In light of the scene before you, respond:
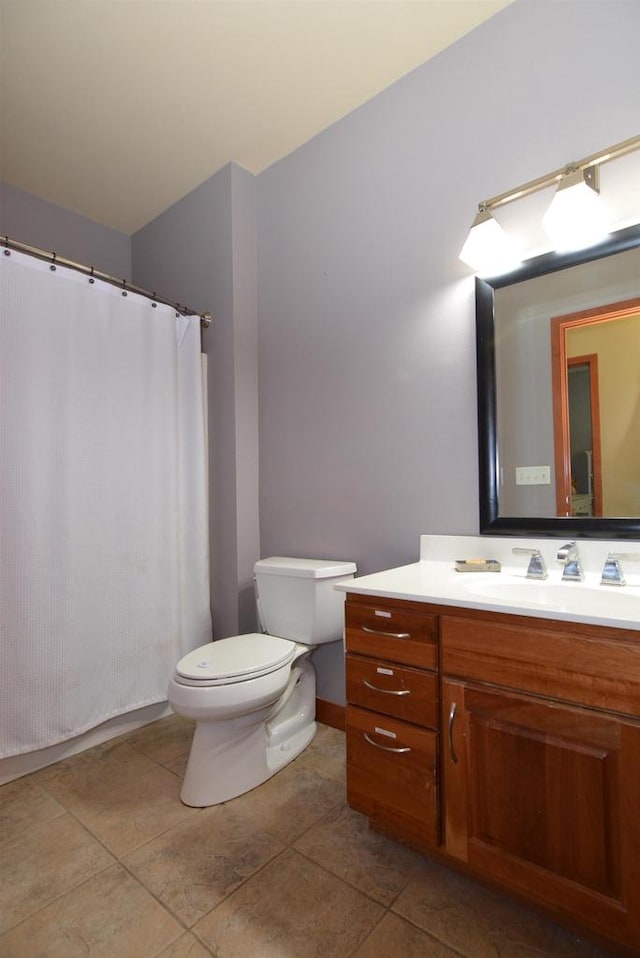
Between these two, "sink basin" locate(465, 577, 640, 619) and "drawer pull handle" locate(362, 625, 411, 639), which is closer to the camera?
"sink basin" locate(465, 577, 640, 619)

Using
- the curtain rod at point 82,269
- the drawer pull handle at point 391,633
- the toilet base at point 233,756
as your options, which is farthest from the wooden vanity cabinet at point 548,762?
the curtain rod at point 82,269

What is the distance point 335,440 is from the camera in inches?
78.7

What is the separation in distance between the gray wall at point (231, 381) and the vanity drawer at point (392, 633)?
3.39 ft

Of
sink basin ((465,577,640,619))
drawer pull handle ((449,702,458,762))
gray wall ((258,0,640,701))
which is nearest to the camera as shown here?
sink basin ((465,577,640,619))

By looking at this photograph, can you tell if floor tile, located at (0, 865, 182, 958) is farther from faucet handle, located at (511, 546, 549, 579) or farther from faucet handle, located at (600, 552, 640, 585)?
faucet handle, located at (600, 552, 640, 585)

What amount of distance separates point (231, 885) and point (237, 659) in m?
0.59

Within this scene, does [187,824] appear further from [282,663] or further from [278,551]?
[278,551]

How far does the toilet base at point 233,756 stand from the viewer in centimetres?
154

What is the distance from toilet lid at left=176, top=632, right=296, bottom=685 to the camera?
1490mm

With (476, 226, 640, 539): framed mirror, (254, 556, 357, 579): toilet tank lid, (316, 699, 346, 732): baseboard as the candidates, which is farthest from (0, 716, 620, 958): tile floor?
(476, 226, 640, 539): framed mirror

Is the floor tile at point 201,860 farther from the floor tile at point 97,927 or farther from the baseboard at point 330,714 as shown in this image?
the baseboard at point 330,714

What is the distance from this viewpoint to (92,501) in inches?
75.4

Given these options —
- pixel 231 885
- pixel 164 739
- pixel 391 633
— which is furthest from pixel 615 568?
pixel 164 739

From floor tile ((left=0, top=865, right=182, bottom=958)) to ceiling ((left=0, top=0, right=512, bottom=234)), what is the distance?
2.70 m
